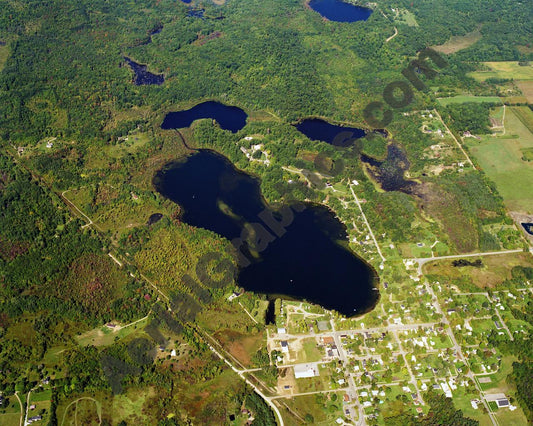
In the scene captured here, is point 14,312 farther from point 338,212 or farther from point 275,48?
point 275,48

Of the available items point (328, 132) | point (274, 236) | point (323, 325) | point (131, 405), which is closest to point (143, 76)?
point (328, 132)

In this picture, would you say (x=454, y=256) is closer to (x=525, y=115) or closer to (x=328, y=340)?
(x=328, y=340)

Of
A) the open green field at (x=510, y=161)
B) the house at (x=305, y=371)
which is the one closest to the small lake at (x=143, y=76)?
the open green field at (x=510, y=161)

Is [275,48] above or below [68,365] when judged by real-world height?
above

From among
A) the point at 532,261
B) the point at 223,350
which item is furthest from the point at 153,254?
the point at 532,261

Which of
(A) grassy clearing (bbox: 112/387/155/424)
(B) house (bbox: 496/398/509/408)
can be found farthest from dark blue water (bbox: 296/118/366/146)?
(A) grassy clearing (bbox: 112/387/155/424)

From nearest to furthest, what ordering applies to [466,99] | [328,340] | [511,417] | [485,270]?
[511,417] → [328,340] → [485,270] → [466,99]

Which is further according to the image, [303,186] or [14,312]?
[303,186]
